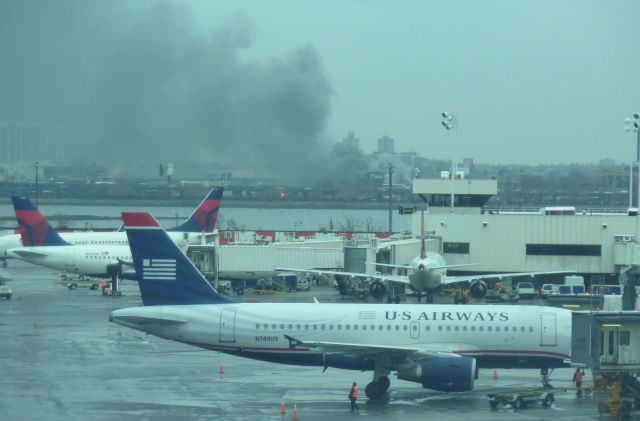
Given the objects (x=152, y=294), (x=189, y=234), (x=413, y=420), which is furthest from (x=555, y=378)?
(x=189, y=234)

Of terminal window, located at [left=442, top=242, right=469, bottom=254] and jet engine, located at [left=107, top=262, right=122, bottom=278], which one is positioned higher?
terminal window, located at [left=442, top=242, right=469, bottom=254]

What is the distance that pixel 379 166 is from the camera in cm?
13612

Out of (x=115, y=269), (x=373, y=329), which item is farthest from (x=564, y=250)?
(x=373, y=329)

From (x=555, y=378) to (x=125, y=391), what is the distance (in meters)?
14.8

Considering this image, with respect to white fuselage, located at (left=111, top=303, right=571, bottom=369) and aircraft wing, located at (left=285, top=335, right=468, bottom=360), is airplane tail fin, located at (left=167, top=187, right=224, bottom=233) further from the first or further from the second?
aircraft wing, located at (left=285, top=335, right=468, bottom=360)

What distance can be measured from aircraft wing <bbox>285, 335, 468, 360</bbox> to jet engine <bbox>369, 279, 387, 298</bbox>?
29782mm

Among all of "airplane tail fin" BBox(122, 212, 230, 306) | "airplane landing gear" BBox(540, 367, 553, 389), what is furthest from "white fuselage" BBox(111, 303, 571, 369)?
"airplane landing gear" BBox(540, 367, 553, 389)

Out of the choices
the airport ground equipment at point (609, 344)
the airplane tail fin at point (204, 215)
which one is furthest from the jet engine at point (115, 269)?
the airport ground equipment at point (609, 344)

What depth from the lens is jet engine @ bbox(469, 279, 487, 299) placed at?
60.9 metres

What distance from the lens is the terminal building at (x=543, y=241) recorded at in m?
62.8

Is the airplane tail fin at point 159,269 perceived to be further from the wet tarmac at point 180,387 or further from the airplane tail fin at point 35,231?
the airplane tail fin at point 35,231

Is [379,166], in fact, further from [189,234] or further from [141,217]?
[141,217]

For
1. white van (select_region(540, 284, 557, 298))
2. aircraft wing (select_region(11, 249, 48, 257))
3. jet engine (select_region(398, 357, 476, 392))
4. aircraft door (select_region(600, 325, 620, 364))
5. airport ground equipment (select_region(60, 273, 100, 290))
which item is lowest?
airport ground equipment (select_region(60, 273, 100, 290))

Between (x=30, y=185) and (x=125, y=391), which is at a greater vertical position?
(x=30, y=185)
